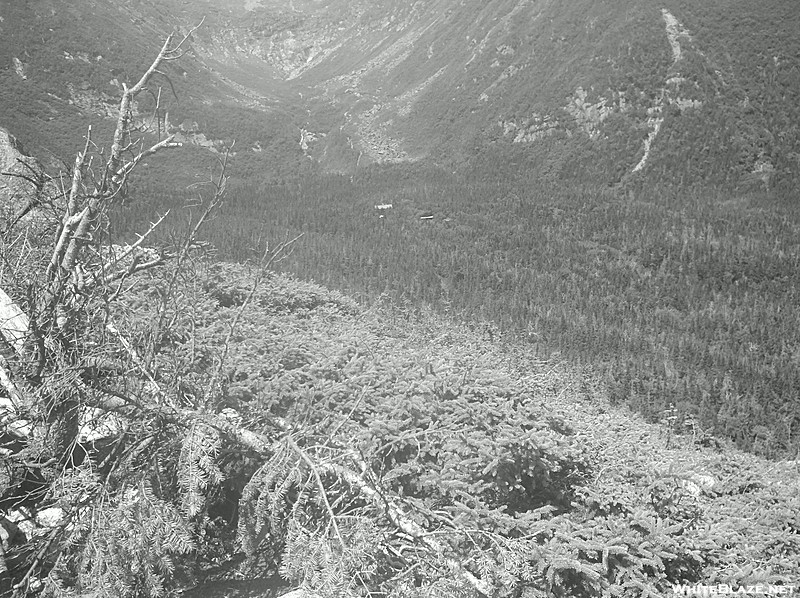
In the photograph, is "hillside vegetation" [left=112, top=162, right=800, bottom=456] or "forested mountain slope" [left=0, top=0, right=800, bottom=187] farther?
"forested mountain slope" [left=0, top=0, right=800, bottom=187]

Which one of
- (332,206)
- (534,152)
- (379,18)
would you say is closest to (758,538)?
(332,206)

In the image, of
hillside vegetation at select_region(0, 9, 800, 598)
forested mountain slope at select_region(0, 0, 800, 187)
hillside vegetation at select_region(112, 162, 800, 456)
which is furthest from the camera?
forested mountain slope at select_region(0, 0, 800, 187)

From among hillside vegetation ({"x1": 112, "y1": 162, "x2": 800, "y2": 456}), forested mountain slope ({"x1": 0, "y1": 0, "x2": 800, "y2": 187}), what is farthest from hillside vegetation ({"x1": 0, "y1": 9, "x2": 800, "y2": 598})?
forested mountain slope ({"x1": 0, "y1": 0, "x2": 800, "y2": 187})

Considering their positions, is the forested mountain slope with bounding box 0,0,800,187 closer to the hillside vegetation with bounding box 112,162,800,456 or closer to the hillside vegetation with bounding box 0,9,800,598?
the hillside vegetation with bounding box 112,162,800,456

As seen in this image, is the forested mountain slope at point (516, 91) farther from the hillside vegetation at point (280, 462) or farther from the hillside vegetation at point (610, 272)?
the hillside vegetation at point (280, 462)

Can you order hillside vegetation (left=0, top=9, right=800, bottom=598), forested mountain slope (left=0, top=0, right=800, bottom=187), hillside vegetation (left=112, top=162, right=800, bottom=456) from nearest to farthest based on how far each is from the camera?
hillside vegetation (left=0, top=9, right=800, bottom=598) < hillside vegetation (left=112, top=162, right=800, bottom=456) < forested mountain slope (left=0, top=0, right=800, bottom=187)

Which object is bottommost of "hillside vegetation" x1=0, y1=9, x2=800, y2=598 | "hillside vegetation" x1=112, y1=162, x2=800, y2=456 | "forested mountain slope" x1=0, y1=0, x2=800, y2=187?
"hillside vegetation" x1=112, y1=162, x2=800, y2=456

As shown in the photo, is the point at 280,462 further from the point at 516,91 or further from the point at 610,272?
the point at 516,91

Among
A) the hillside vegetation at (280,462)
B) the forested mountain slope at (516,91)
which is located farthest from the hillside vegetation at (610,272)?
the hillside vegetation at (280,462)

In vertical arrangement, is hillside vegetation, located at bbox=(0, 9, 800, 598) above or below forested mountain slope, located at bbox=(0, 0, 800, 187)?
below

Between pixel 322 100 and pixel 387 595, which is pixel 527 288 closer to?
pixel 387 595

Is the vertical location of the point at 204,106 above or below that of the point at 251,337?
above
